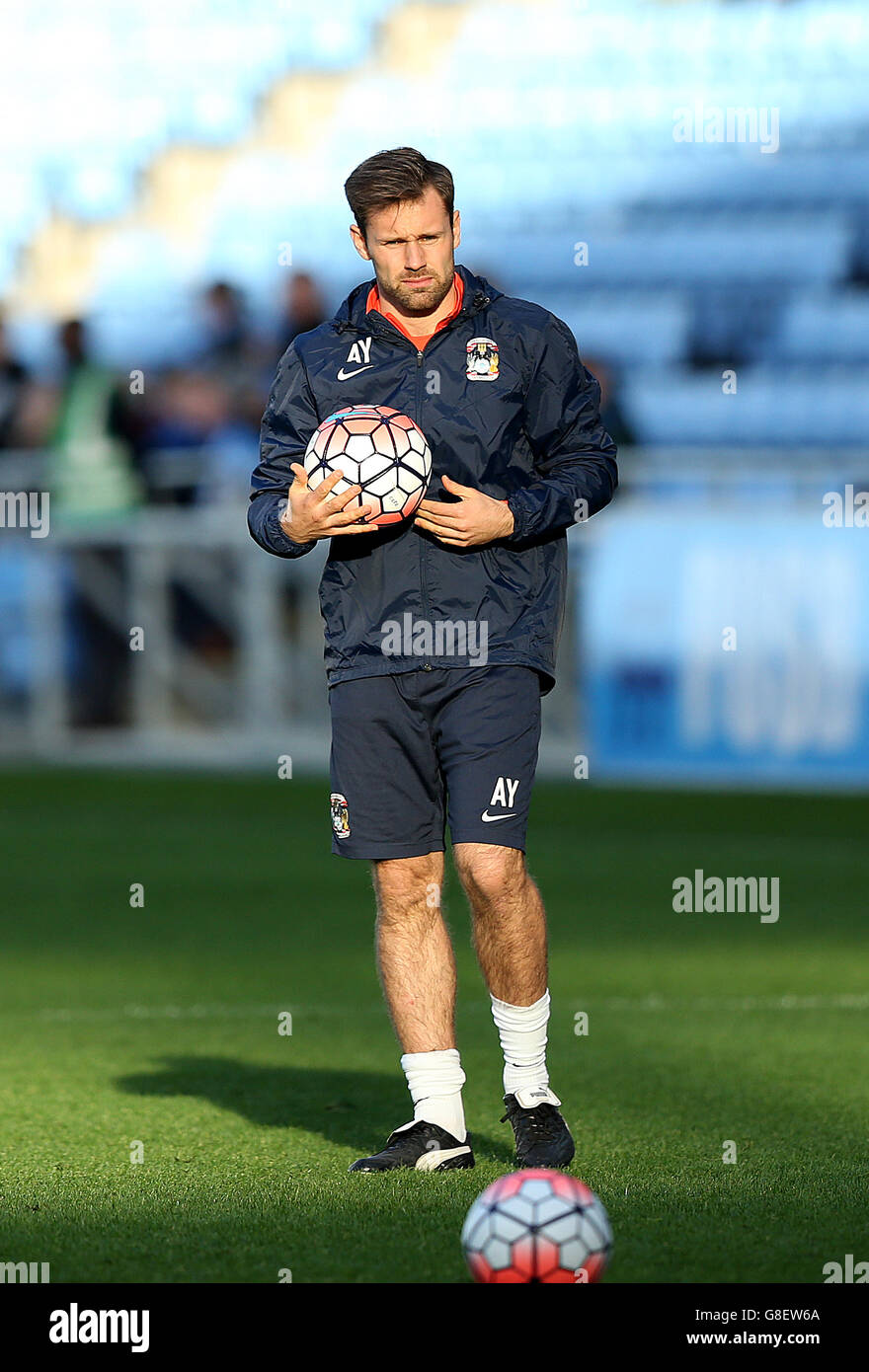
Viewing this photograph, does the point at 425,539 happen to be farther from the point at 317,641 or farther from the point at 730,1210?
the point at 317,641

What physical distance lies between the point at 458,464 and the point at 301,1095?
186cm

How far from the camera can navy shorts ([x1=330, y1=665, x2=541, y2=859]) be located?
15.6 ft

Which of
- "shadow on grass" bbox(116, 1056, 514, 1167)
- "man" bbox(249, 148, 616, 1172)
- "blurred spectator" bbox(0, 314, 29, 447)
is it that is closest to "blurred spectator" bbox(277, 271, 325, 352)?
"blurred spectator" bbox(0, 314, 29, 447)

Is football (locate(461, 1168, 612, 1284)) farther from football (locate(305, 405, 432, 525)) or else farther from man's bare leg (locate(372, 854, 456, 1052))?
football (locate(305, 405, 432, 525))

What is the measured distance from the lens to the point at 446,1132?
4.75 metres

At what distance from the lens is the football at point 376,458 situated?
14.9 feet

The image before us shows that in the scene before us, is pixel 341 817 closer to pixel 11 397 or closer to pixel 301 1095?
pixel 301 1095

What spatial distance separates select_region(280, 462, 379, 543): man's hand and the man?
0.02m

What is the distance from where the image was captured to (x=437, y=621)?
478cm

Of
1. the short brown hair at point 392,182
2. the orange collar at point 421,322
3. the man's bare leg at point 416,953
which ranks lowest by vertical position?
the man's bare leg at point 416,953

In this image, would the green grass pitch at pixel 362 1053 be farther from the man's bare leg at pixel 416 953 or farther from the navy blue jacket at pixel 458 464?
the navy blue jacket at pixel 458 464

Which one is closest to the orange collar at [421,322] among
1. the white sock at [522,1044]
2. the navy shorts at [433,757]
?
the navy shorts at [433,757]

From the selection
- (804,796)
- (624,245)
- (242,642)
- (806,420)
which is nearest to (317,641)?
(242,642)

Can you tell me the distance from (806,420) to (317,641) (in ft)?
16.2
